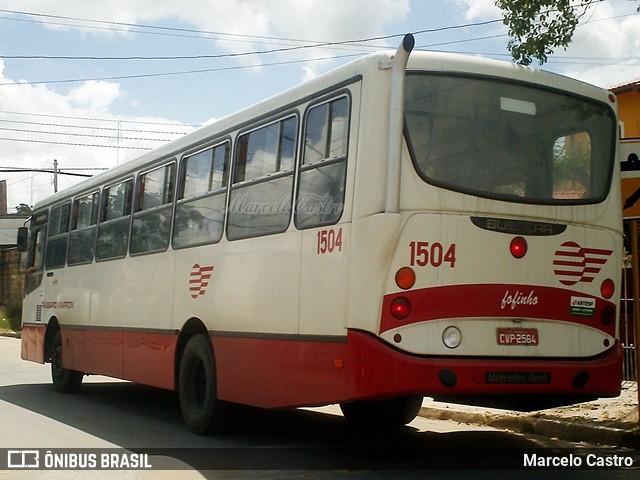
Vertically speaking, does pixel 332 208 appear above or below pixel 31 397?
above

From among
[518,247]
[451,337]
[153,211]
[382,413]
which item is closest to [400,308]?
[451,337]

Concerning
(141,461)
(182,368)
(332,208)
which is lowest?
(141,461)

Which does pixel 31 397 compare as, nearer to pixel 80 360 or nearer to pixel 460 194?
pixel 80 360

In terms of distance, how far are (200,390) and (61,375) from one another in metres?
5.37

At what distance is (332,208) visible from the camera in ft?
26.2

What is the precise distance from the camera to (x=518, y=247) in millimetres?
7824

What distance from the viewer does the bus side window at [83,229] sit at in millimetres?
14078

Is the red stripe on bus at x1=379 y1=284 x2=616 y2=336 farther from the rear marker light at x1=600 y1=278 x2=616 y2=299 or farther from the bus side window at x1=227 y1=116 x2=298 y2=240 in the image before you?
the bus side window at x1=227 y1=116 x2=298 y2=240

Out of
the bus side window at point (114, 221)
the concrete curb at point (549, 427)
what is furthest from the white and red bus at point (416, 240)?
the bus side window at point (114, 221)

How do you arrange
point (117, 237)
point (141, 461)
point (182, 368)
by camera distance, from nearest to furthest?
1. point (141, 461)
2. point (182, 368)
3. point (117, 237)

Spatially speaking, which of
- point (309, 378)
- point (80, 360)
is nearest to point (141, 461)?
point (309, 378)

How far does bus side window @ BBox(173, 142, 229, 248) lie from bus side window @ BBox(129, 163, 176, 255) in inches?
11.9

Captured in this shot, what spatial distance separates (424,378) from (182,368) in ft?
12.9

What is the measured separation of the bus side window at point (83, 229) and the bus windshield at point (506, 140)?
24.4ft
